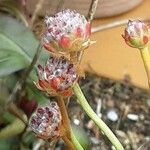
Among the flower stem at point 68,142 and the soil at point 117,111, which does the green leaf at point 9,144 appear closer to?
the soil at point 117,111

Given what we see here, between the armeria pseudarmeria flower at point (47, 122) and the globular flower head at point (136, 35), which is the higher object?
the globular flower head at point (136, 35)

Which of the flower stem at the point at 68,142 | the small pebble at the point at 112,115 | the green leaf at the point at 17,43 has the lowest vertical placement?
the small pebble at the point at 112,115

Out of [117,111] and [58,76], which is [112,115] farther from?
[58,76]

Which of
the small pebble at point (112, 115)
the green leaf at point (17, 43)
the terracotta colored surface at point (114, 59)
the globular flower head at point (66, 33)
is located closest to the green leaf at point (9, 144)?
the green leaf at point (17, 43)

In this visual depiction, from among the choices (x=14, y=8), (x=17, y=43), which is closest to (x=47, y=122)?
A: (x=17, y=43)

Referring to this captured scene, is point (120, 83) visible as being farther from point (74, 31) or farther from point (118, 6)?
point (74, 31)

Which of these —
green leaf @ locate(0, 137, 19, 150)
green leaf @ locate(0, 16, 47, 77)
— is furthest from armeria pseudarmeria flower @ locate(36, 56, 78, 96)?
green leaf @ locate(0, 137, 19, 150)
